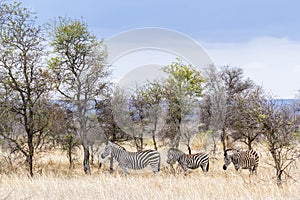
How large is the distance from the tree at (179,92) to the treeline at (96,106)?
0.04 m

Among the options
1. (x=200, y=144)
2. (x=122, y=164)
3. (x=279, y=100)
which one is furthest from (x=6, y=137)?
(x=200, y=144)

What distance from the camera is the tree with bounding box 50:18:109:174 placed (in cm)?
1360

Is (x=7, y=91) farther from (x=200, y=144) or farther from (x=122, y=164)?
(x=200, y=144)

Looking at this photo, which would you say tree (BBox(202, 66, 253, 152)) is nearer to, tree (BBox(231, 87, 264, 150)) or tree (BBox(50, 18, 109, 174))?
tree (BBox(231, 87, 264, 150))

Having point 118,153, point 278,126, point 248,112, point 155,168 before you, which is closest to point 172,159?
point 155,168

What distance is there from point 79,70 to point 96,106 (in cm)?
156

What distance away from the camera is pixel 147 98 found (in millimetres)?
15445

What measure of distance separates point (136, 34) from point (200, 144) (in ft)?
25.2

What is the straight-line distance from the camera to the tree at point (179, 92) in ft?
50.2

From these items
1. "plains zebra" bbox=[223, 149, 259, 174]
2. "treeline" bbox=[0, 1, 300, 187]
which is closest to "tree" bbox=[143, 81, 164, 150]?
"treeline" bbox=[0, 1, 300, 187]

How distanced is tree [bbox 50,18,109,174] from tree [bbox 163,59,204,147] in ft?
9.94

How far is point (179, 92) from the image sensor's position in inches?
606

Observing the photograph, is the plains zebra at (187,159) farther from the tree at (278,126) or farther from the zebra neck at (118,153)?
the tree at (278,126)

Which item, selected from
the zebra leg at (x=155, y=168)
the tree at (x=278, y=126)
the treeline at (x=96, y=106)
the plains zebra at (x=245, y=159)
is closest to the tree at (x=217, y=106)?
the treeline at (x=96, y=106)
